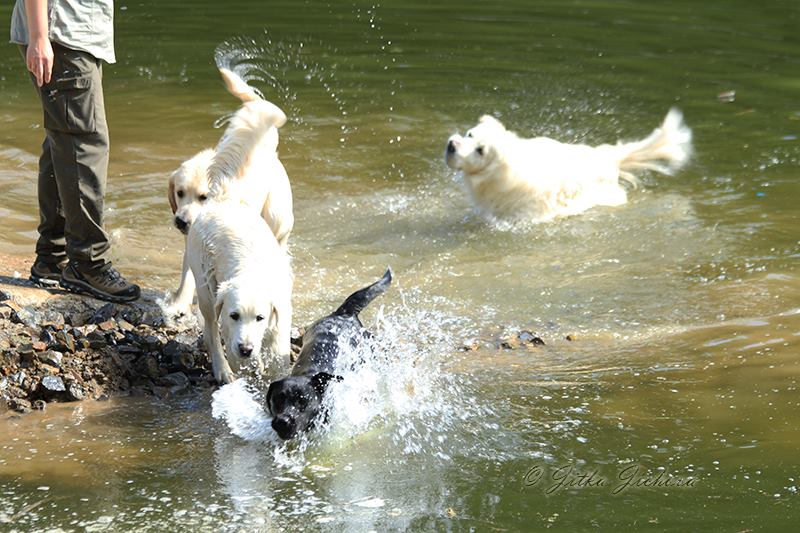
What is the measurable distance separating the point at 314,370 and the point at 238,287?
A: 1.70ft

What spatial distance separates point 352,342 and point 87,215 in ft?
5.33

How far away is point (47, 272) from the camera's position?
6176 mm

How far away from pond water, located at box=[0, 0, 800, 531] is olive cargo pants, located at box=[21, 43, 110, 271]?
2.85ft

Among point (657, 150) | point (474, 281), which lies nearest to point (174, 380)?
point (474, 281)

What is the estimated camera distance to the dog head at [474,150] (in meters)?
8.53

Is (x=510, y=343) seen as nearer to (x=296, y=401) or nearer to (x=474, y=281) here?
(x=474, y=281)

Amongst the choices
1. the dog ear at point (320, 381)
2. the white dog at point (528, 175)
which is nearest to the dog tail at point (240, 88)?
the dog ear at point (320, 381)

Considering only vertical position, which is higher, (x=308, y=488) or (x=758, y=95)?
(x=758, y=95)

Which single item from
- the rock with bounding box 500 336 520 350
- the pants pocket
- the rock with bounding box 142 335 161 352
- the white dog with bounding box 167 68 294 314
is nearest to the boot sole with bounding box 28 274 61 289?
the white dog with bounding box 167 68 294 314

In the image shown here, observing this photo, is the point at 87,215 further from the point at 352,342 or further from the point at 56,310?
the point at 352,342

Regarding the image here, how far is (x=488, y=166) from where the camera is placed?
339 inches

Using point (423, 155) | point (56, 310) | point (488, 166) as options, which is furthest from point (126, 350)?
point (423, 155)

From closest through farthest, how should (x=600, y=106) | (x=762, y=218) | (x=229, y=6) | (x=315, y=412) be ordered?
(x=315, y=412) → (x=762, y=218) → (x=600, y=106) → (x=229, y=6)

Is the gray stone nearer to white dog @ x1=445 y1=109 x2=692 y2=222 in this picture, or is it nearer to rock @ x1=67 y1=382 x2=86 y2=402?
rock @ x1=67 y1=382 x2=86 y2=402
